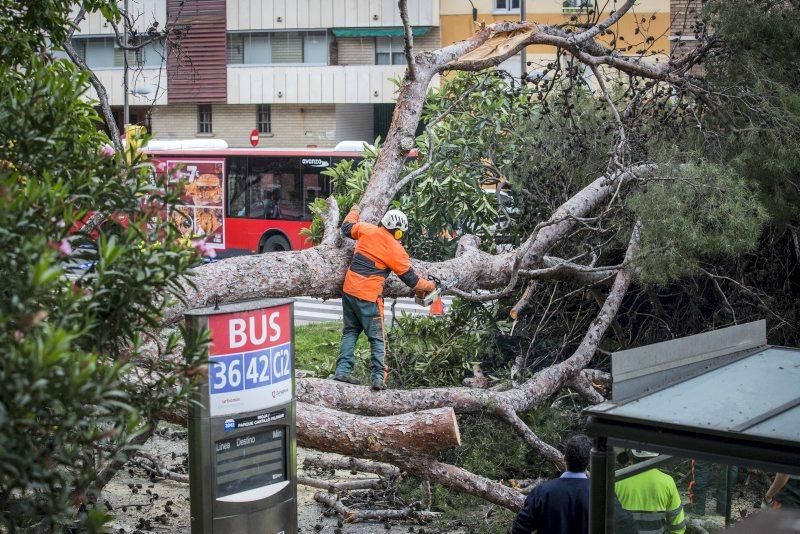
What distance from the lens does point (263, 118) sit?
38031 mm

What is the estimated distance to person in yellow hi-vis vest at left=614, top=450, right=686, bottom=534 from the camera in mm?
4070

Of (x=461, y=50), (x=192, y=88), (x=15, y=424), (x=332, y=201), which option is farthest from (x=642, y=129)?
(x=192, y=88)

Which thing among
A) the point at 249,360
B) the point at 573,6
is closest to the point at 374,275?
the point at 249,360

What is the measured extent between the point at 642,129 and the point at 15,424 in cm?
811

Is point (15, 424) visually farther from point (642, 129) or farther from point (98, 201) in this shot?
point (642, 129)

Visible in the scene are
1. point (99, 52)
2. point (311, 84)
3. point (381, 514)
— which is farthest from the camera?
point (99, 52)

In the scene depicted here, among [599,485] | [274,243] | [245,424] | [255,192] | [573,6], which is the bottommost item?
[274,243]

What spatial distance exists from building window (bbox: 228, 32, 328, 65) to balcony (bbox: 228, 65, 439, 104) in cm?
50

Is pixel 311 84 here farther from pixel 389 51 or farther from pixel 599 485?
pixel 599 485

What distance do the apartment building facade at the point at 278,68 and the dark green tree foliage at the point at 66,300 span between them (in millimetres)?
32117

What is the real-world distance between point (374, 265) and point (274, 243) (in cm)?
1543

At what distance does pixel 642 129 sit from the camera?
10.0m

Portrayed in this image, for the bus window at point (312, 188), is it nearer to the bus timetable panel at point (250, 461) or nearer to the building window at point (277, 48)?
the building window at point (277, 48)

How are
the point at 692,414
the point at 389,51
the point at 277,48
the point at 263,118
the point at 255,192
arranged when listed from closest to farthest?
the point at 692,414
the point at 255,192
the point at 389,51
the point at 277,48
the point at 263,118
